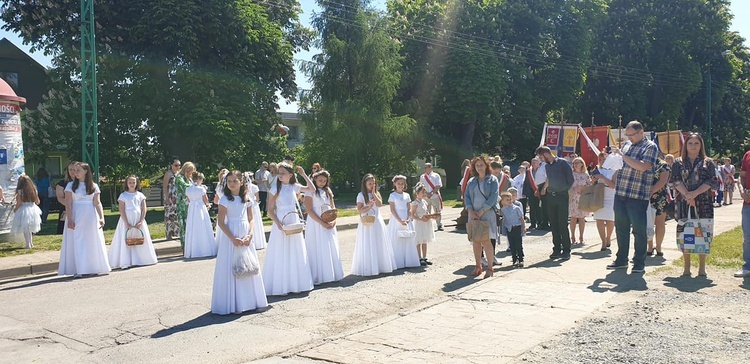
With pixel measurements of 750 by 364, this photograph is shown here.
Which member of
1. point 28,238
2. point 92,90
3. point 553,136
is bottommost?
point 28,238

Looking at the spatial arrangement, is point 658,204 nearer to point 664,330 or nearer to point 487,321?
point 664,330

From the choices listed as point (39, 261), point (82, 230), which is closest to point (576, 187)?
point (82, 230)

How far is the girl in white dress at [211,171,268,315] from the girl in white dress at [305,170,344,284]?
1.57 m

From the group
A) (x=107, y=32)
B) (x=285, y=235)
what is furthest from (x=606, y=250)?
(x=107, y=32)

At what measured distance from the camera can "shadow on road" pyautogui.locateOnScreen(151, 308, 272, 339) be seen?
689 centimetres

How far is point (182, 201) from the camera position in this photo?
45.1 feet

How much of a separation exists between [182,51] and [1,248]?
517 inches

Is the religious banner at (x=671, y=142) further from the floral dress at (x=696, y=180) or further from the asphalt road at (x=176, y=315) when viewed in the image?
the floral dress at (x=696, y=180)

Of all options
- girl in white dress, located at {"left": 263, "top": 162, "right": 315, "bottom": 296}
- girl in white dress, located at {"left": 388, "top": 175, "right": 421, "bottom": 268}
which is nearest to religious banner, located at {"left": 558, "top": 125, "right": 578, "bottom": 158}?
girl in white dress, located at {"left": 388, "top": 175, "right": 421, "bottom": 268}

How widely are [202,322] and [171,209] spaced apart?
7988 millimetres

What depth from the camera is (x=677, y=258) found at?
10.5m

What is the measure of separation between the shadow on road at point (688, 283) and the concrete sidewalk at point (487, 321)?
329 mm

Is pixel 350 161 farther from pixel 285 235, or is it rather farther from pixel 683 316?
pixel 683 316

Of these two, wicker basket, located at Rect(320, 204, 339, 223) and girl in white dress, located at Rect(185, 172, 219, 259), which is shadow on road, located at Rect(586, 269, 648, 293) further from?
girl in white dress, located at Rect(185, 172, 219, 259)
